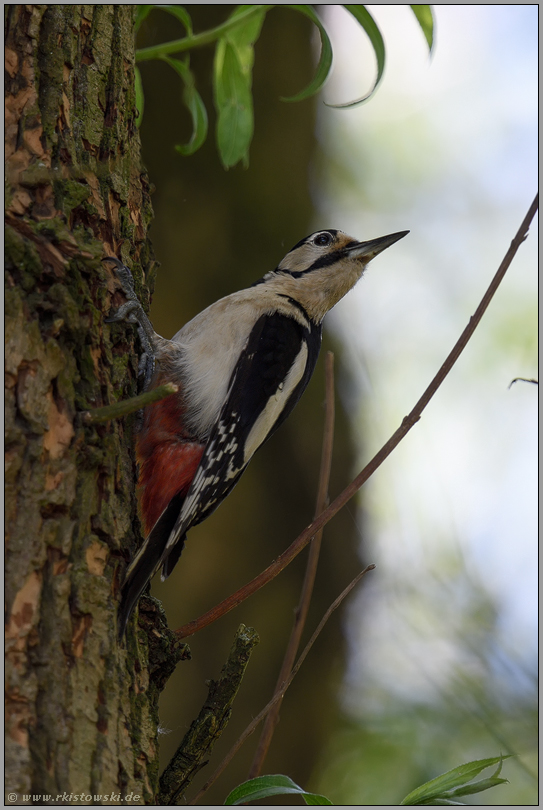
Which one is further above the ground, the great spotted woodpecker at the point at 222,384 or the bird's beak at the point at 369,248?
the bird's beak at the point at 369,248

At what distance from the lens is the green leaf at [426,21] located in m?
1.81

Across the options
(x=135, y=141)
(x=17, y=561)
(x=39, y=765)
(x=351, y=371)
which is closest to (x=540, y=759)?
(x=39, y=765)

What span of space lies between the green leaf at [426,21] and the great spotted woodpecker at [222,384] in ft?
2.81

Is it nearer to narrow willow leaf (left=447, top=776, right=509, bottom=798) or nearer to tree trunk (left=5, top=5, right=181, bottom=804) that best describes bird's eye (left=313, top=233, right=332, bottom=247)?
tree trunk (left=5, top=5, right=181, bottom=804)

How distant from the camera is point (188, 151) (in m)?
2.29

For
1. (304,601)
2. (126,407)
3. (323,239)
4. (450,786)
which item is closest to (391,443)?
(304,601)

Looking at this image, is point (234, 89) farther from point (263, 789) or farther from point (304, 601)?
point (263, 789)

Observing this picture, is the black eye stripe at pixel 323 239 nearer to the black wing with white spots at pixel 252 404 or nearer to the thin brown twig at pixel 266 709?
the black wing with white spots at pixel 252 404

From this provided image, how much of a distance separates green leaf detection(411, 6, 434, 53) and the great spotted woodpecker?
857mm

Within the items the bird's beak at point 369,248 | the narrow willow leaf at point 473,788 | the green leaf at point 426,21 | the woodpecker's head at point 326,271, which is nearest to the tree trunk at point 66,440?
the narrow willow leaf at point 473,788

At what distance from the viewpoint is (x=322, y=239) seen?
2803 mm

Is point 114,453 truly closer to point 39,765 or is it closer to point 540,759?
point 39,765

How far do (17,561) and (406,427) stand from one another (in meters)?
0.79

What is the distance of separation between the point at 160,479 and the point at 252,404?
408 millimetres
